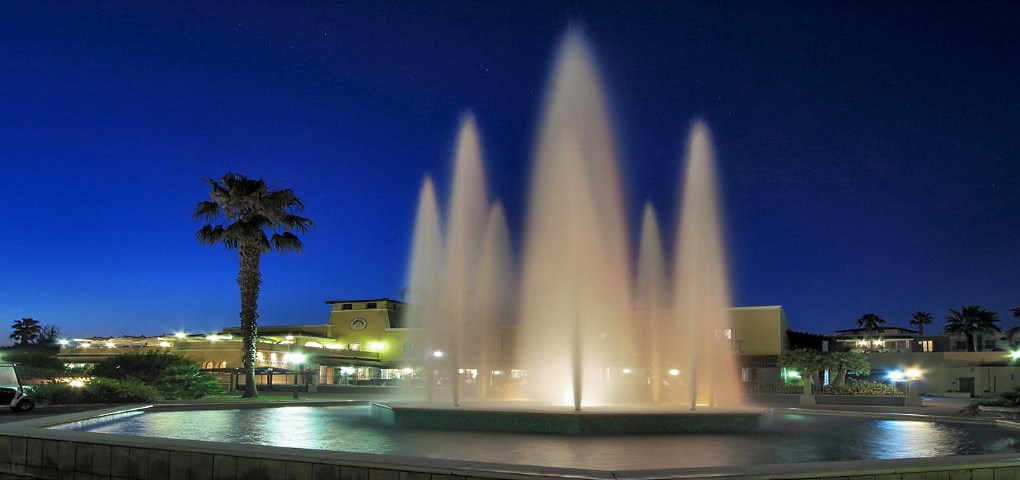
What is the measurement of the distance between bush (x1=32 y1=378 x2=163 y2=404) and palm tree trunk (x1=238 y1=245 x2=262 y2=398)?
595cm

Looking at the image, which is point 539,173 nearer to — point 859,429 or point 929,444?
point 859,429

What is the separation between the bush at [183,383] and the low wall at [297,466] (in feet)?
63.6

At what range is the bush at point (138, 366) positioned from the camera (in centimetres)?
3203

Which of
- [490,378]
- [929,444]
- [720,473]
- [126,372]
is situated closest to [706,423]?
[929,444]

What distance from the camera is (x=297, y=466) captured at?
8.80 m

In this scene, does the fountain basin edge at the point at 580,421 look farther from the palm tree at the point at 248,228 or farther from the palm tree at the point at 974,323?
the palm tree at the point at 974,323

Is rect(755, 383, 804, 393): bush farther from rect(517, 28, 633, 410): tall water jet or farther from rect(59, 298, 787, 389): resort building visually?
rect(517, 28, 633, 410): tall water jet

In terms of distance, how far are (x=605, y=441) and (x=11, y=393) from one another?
1629cm

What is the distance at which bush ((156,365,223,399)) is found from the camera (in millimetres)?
29969

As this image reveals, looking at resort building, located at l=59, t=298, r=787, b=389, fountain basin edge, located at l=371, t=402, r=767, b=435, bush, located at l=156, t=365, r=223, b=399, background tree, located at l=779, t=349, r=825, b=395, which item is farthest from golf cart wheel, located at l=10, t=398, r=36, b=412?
background tree, located at l=779, t=349, r=825, b=395

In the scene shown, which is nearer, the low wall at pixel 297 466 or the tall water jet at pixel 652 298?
the low wall at pixel 297 466

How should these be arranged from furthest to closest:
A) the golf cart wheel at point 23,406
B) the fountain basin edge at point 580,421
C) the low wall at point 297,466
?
the golf cart wheel at point 23,406, the fountain basin edge at point 580,421, the low wall at point 297,466

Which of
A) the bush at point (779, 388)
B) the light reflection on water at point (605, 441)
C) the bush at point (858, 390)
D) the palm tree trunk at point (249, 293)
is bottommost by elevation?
the bush at point (779, 388)

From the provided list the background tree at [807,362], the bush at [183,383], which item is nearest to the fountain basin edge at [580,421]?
the bush at [183,383]
